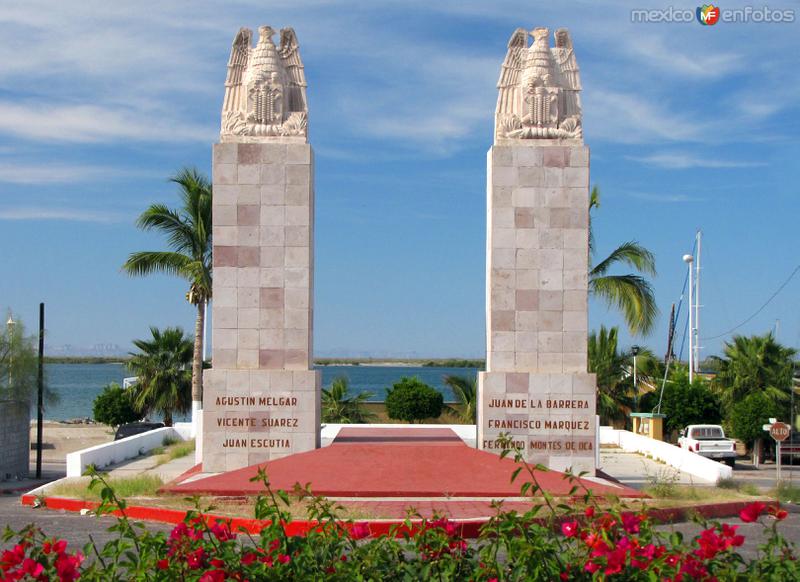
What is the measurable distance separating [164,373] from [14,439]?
1012 cm

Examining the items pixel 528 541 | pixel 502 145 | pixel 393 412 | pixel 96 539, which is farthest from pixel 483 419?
pixel 393 412

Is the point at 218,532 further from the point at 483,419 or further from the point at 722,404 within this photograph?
the point at 722,404

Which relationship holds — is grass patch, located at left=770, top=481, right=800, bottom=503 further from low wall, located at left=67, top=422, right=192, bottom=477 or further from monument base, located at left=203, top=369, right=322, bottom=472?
low wall, located at left=67, top=422, right=192, bottom=477

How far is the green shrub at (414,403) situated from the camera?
32.4 m

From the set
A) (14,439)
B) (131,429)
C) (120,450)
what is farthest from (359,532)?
(131,429)

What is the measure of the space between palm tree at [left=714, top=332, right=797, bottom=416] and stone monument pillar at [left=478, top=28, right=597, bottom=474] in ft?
54.6

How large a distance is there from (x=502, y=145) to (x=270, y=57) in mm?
4719

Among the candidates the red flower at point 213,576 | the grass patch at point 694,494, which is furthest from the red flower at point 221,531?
the grass patch at point 694,494

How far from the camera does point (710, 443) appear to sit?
93.0ft

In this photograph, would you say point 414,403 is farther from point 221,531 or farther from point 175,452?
point 221,531

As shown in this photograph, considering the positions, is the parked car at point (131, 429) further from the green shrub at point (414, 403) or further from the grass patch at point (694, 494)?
the grass patch at point (694, 494)

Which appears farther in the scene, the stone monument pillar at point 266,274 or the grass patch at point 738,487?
the grass patch at point 738,487

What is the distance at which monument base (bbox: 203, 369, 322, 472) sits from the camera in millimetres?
17609

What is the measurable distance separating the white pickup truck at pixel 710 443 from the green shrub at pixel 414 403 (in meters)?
8.09
